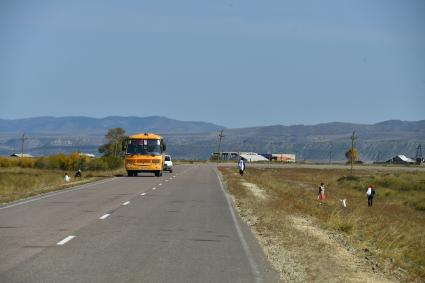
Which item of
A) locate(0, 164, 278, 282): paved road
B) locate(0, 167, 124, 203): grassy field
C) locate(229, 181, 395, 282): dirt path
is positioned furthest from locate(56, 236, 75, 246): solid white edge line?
locate(0, 167, 124, 203): grassy field

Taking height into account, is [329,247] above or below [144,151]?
below

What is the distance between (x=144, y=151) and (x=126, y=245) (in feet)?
129

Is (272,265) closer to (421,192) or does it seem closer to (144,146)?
(144,146)

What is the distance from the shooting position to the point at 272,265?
43.0 ft

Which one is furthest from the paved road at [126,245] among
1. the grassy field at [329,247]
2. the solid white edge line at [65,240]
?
the grassy field at [329,247]

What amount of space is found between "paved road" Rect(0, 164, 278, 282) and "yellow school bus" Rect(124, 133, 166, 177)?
2756 centimetres

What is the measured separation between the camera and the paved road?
38.5 feet

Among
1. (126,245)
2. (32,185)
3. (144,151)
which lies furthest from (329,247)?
(144,151)

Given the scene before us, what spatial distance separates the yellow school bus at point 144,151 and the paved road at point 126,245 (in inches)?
1085

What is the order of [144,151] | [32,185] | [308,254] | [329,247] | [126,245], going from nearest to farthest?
[308,254] → [126,245] → [329,247] → [32,185] → [144,151]

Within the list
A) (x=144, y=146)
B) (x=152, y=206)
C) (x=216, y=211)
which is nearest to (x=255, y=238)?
(x=216, y=211)

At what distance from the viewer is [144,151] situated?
54.6 metres

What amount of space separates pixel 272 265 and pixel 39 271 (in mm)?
3736

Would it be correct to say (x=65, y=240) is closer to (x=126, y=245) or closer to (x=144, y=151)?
(x=126, y=245)
